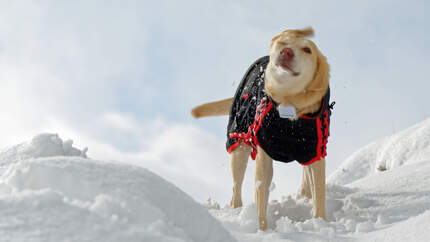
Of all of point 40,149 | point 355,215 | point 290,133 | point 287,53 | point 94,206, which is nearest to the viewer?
point 94,206

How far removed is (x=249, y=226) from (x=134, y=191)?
47.2 inches

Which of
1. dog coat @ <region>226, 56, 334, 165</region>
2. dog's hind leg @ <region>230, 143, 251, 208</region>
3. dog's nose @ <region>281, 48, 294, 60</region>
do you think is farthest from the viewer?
dog's hind leg @ <region>230, 143, 251, 208</region>

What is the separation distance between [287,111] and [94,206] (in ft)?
5.50

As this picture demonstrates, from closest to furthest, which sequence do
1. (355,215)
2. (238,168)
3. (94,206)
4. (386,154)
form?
(94,206), (355,215), (238,168), (386,154)

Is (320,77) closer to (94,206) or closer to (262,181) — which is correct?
(262,181)

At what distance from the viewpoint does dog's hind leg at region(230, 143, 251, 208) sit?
3711 mm

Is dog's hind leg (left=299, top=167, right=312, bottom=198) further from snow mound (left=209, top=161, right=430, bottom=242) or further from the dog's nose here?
the dog's nose

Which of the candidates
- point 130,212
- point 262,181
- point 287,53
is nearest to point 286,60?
point 287,53

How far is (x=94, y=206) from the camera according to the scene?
1.41 metres

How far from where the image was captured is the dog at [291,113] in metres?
2.70

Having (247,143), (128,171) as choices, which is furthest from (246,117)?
(128,171)

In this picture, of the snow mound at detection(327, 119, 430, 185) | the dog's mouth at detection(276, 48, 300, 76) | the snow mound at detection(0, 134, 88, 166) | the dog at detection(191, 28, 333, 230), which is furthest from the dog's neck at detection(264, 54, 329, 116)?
the snow mound at detection(327, 119, 430, 185)

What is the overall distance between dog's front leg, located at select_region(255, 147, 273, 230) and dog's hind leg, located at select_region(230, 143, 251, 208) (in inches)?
25.5

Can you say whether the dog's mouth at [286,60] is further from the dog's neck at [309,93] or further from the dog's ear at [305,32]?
the dog's ear at [305,32]
